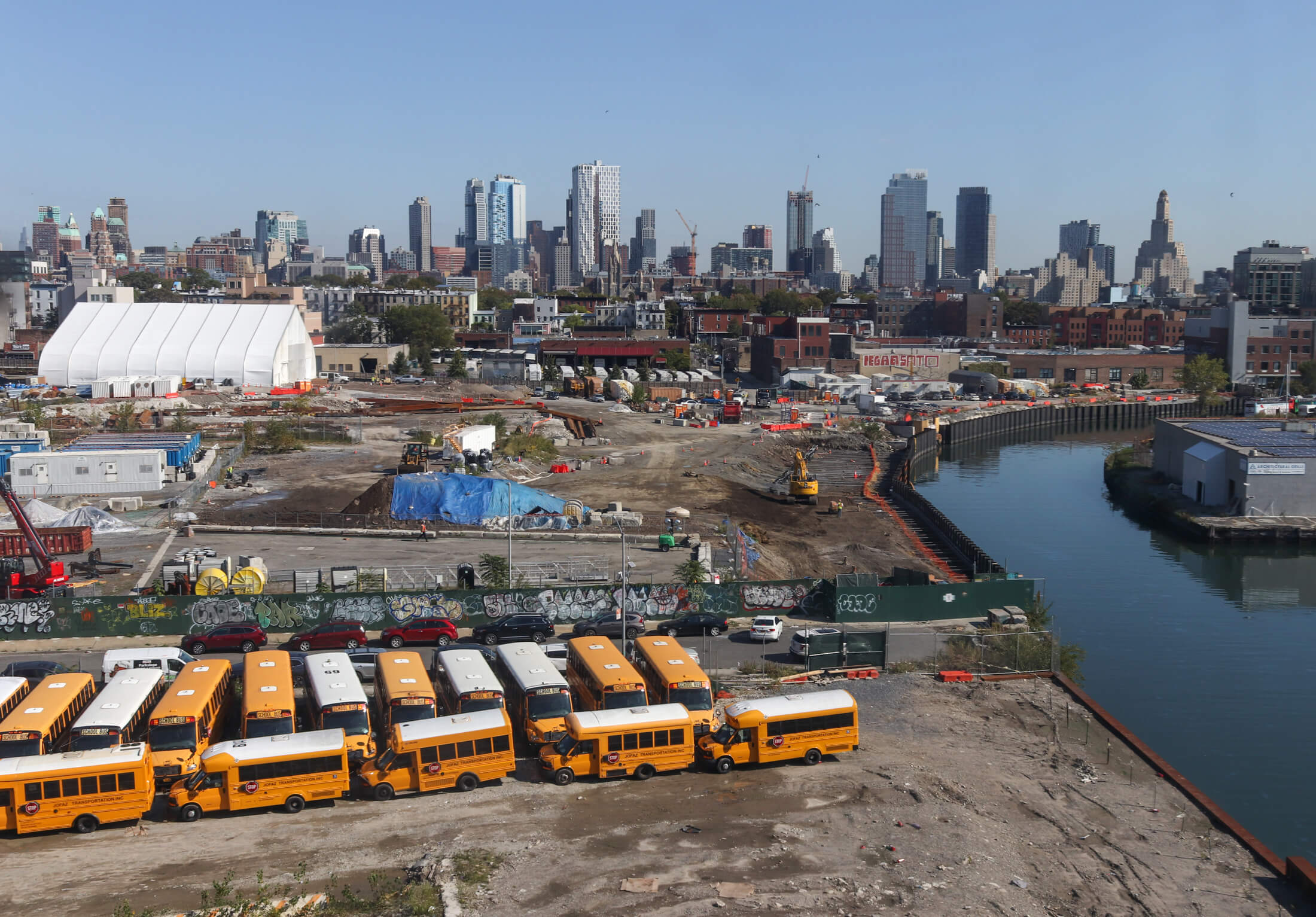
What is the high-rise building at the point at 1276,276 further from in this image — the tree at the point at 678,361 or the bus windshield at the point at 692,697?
the bus windshield at the point at 692,697

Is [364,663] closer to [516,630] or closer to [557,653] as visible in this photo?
[557,653]

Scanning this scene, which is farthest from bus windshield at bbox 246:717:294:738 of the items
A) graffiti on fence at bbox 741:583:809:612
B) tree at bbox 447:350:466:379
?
tree at bbox 447:350:466:379

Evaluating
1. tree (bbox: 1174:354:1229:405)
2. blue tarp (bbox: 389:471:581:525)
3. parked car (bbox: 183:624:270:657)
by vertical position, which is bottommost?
parked car (bbox: 183:624:270:657)

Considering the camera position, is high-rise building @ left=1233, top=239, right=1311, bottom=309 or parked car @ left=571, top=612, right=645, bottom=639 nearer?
parked car @ left=571, top=612, right=645, bottom=639

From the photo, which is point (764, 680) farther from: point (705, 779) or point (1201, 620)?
point (1201, 620)

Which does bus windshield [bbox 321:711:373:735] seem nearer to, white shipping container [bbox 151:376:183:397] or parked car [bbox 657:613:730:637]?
parked car [bbox 657:613:730:637]

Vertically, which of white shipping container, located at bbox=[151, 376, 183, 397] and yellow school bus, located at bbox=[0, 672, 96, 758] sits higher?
white shipping container, located at bbox=[151, 376, 183, 397]
